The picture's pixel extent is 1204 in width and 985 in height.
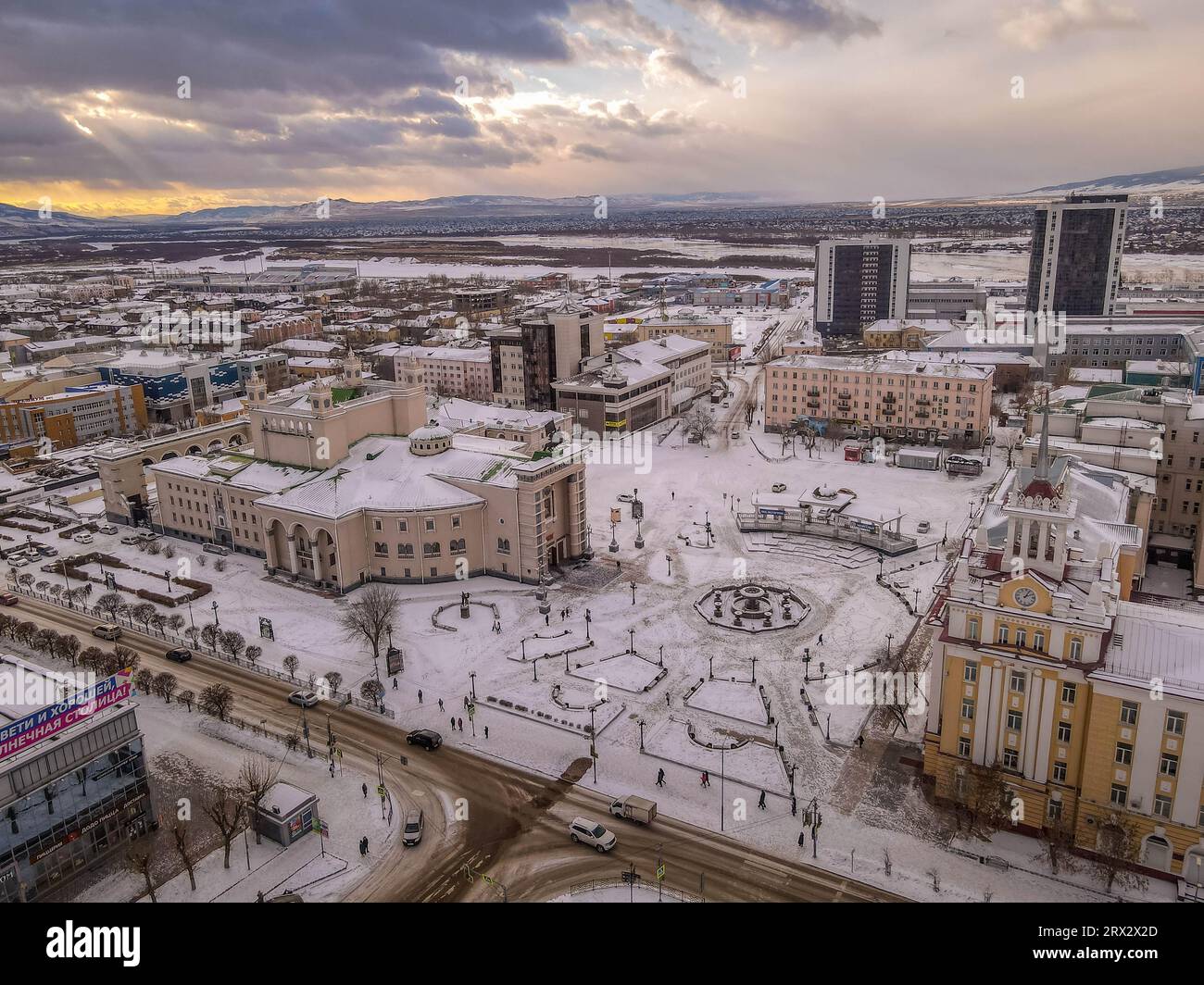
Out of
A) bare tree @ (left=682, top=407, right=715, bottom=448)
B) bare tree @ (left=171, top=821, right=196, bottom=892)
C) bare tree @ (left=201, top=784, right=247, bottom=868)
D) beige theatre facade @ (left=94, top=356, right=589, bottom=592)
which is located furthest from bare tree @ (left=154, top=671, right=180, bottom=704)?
bare tree @ (left=682, top=407, right=715, bottom=448)

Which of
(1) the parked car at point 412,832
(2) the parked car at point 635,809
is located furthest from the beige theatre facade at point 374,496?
(1) the parked car at point 412,832

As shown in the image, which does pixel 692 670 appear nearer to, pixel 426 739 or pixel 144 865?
pixel 426 739

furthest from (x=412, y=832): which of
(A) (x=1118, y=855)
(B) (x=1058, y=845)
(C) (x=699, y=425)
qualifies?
(C) (x=699, y=425)

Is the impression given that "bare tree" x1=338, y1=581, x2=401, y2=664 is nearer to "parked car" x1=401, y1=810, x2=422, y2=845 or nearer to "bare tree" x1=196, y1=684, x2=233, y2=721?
"bare tree" x1=196, y1=684, x2=233, y2=721

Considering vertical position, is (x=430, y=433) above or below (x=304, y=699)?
above
